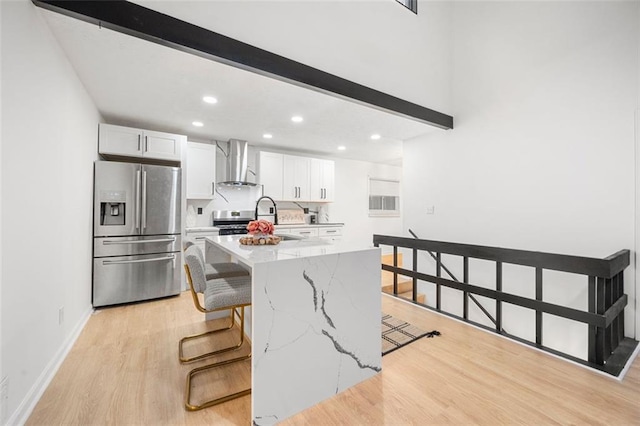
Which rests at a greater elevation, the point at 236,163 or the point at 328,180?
the point at 236,163

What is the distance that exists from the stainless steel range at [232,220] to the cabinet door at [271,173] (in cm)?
55

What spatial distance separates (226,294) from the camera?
5.58 ft

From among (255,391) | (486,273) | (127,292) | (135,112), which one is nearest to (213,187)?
(135,112)

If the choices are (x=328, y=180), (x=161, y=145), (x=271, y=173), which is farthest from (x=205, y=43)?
(x=328, y=180)

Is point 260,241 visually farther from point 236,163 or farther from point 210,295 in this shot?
point 236,163

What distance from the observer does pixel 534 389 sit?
5.57ft

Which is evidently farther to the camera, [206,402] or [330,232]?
[330,232]

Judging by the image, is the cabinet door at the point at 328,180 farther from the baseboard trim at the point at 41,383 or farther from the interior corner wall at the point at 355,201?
the baseboard trim at the point at 41,383

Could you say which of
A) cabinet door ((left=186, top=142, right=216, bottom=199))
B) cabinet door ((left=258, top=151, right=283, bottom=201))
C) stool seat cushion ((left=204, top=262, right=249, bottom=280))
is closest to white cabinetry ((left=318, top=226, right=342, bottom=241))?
cabinet door ((left=258, top=151, right=283, bottom=201))

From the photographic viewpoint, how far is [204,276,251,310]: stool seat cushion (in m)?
1.67

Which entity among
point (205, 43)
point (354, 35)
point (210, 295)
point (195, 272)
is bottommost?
point (210, 295)

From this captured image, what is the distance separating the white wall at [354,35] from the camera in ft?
7.07

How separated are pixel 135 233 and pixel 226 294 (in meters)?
2.27

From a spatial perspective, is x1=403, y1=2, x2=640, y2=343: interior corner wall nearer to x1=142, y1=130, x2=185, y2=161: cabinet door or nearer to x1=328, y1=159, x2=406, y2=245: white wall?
x1=328, y1=159, x2=406, y2=245: white wall
